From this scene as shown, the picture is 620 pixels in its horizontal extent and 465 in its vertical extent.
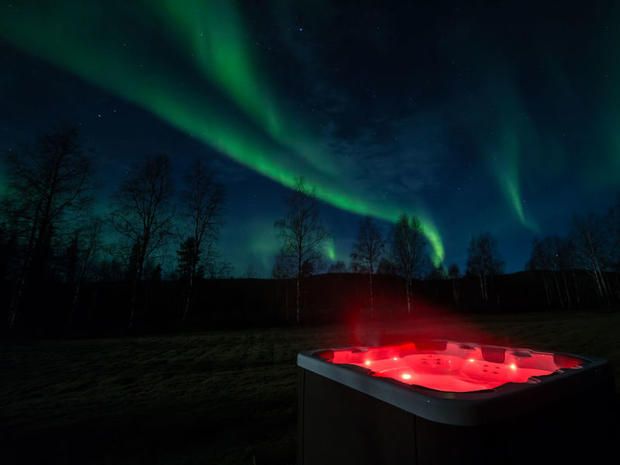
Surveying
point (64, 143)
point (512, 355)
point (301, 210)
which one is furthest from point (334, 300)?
point (512, 355)

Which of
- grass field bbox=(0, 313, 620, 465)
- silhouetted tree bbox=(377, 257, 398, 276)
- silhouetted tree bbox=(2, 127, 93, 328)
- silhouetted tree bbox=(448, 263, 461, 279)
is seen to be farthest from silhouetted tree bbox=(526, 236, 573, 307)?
silhouetted tree bbox=(2, 127, 93, 328)

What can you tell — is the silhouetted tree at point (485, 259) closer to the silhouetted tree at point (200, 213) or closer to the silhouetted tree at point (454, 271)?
the silhouetted tree at point (454, 271)

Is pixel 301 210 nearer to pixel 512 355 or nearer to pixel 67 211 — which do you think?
pixel 67 211

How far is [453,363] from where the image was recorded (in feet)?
11.5

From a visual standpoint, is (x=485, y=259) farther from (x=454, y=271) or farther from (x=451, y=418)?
(x=451, y=418)

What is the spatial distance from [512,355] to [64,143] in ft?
48.6

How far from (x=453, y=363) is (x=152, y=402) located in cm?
408

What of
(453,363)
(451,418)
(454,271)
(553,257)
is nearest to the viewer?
(451,418)

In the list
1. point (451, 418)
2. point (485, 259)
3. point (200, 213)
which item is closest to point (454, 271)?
point (485, 259)

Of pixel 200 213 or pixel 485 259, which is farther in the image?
pixel 485 259

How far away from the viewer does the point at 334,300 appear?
34844 millimetres

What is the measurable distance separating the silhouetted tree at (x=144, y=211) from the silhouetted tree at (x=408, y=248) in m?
13.9

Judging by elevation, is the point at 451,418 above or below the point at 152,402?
above

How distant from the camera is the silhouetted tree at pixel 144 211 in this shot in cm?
1107
